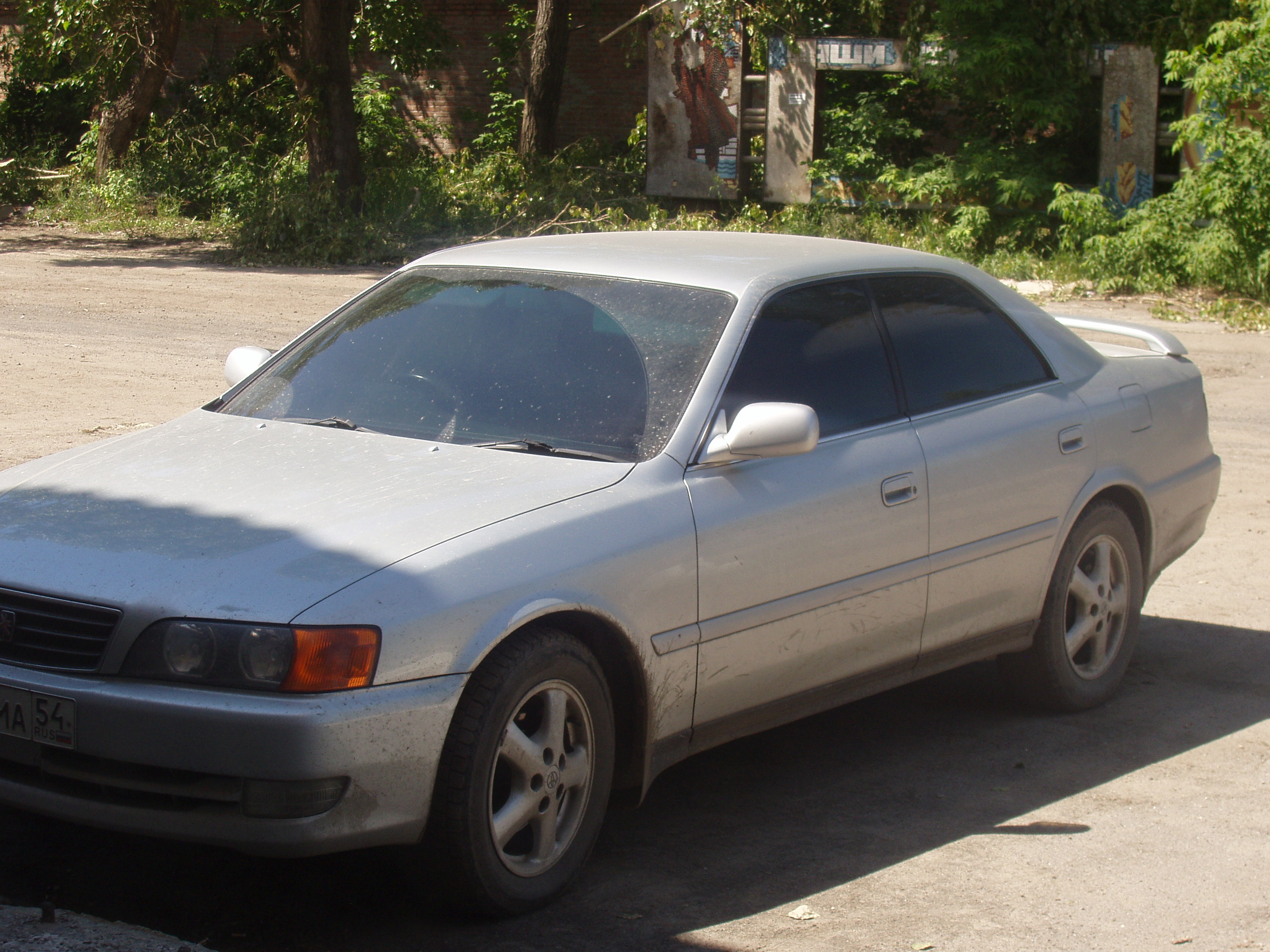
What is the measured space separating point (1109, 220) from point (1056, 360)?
1396cm

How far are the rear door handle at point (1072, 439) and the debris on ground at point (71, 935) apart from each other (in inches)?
127

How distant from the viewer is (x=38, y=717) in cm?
324

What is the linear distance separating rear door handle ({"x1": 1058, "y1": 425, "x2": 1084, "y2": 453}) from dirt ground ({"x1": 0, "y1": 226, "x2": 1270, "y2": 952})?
995 mm

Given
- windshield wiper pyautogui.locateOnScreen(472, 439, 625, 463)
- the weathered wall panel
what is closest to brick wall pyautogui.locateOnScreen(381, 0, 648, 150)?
the weathered wall panel

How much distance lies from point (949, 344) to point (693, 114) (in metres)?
19.2

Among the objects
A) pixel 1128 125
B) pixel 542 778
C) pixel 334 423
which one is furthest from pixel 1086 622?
pixel 1128 125

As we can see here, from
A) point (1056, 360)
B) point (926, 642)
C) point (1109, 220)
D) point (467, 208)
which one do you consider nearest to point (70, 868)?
point (926, 642)

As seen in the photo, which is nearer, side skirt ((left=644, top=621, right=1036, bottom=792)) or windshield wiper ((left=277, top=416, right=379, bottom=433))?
side skirt ((left=644, top=621, right=1036, bottom=792))

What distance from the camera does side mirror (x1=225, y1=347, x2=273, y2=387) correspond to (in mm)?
4871

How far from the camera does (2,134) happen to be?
30625 millimetres

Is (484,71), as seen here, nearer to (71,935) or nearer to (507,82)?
(507,82)

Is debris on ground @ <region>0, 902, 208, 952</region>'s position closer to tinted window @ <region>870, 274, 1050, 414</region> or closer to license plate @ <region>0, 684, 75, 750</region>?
license plate @ <region>0, 684, 75, 750</region>

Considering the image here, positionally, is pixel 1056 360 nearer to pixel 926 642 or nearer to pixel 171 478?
pixel 926 642

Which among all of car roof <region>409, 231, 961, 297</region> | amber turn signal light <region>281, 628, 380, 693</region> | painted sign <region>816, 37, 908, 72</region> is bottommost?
amber turn signal light <region>281, 628, 380, 693</region>
